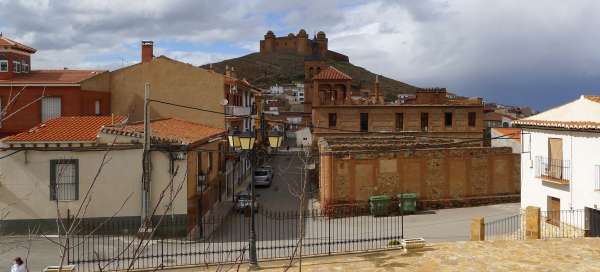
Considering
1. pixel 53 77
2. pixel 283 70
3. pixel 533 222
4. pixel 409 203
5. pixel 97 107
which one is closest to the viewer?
pixel 533 222

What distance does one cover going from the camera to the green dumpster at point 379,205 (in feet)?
87.6

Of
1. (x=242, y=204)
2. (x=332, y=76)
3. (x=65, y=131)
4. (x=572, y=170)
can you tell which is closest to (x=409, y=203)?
(x=242, y=204)

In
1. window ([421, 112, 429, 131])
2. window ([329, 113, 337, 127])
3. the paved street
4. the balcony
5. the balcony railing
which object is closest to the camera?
the paved street

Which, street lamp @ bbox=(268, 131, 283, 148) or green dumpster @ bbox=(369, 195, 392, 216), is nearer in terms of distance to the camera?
street lamp @ bbox=(268, 131, 283, 148)

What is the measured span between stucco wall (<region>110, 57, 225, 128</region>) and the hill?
99.7m

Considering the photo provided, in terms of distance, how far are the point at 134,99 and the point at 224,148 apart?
604cm

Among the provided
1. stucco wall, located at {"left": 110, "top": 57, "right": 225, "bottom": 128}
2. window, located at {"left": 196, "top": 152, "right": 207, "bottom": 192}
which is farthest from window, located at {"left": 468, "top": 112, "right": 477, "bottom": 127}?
window, located at {"left": 196, "top": 152, "right": 207, "bottom": 192}

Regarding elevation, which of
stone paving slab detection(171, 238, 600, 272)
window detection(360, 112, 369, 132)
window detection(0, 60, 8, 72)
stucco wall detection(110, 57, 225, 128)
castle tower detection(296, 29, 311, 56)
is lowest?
stone paving slab detection(171, 238, 600, 272)

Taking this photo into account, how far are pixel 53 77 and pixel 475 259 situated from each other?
89.1 feet

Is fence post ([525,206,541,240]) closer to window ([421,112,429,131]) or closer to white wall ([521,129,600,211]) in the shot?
white wall ([521,129,600,211])

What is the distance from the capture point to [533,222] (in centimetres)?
1903

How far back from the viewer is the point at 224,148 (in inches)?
1341

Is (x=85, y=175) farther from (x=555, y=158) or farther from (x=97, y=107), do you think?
(x=555, y=158)

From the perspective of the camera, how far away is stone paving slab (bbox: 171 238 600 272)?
1459 cm
